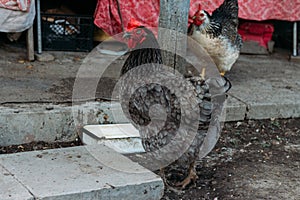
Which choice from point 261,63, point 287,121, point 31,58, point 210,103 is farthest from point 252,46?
point 210,103

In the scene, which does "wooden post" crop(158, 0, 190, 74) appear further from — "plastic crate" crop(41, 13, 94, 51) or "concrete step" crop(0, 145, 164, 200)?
"plastic crate" crop(41, 13, 94, 51)

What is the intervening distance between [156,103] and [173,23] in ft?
2.68

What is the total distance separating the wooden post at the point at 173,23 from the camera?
3699mm

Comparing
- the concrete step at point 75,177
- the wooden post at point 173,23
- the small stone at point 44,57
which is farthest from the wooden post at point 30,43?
the concrete step at point 75,177

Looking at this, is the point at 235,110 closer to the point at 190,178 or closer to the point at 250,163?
the point at 250,163

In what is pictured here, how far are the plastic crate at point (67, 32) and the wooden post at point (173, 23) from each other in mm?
2197

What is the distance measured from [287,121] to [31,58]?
2.57 meters

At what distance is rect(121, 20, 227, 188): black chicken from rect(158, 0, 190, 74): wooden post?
0.82 feet

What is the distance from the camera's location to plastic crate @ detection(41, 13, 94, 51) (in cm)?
571

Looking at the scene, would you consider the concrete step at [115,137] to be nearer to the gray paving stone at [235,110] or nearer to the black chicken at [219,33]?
the gray paving stone at [235,110]

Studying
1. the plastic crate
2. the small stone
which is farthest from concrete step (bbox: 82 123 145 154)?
the plastic crate

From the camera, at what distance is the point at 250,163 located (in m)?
3.79

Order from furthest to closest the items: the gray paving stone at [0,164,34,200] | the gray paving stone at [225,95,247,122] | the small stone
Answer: the small stone
the gray paving stone at [225,95,247,122]
the gray paving stone at [0,164,34,200]

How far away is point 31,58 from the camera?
5.34m
